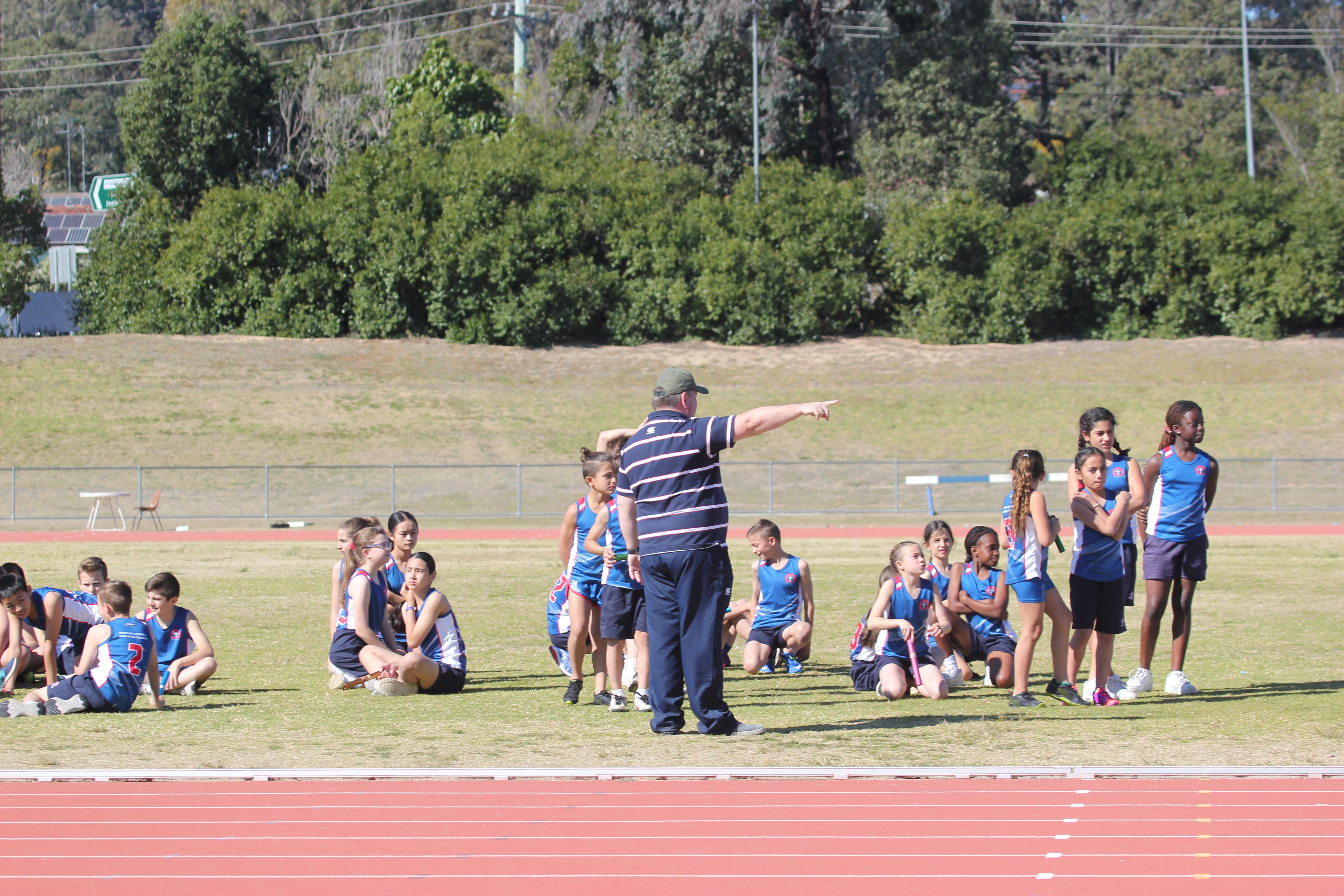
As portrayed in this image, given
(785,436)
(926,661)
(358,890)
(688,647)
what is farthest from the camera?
(785,436)

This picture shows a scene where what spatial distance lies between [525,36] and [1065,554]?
38.9m

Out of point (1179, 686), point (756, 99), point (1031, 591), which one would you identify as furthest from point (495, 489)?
point (1031, 591)

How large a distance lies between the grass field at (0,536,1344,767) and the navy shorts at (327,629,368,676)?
219 mm

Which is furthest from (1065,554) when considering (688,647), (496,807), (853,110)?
(853,110)

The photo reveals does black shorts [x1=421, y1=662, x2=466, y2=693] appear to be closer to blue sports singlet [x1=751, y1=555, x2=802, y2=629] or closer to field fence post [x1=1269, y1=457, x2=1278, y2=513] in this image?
blue sports singlet [x1=751, y1=555, x2=802, y2=629]

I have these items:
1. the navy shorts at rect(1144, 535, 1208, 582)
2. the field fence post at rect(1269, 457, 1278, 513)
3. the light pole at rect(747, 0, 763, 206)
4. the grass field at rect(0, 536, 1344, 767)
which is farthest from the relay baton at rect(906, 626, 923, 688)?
the light pole at rect(747, 0, 763, 206)

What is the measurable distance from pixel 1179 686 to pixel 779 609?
282cm

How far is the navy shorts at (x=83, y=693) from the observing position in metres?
8.43

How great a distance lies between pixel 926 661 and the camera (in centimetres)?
905

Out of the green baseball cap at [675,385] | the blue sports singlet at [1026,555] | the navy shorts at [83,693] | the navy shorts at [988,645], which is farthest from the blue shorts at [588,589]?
the navy shorts at [83,693]

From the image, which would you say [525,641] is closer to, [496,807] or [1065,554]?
[496,807]

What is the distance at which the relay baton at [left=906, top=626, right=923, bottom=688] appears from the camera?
29.0 ft

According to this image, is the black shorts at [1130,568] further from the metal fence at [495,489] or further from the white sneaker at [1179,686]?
the metal fence at [495,489]

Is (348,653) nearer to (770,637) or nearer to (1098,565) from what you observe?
(770,637)
